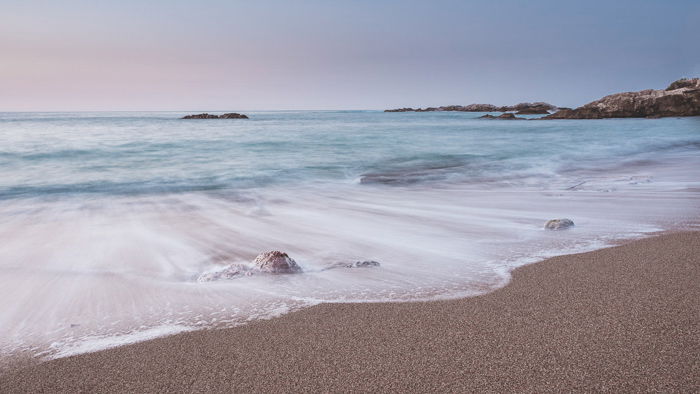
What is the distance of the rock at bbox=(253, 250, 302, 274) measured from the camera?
3414 mm

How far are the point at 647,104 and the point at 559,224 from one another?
177 ft

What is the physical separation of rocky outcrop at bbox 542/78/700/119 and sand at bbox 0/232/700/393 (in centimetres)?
5359

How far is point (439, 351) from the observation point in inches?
84.2

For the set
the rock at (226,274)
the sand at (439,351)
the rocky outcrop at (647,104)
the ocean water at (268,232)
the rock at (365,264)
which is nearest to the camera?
the sand at (439,351)

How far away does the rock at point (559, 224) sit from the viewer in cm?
462

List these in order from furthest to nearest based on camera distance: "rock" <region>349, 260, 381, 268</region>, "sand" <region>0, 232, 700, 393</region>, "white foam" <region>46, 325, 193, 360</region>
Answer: "rock" <region>349, 260, 381, 268</region>, "white foam" <region>46, 325, 193, 360</region>, "sand" <region>0, 232, 700, 393</region>

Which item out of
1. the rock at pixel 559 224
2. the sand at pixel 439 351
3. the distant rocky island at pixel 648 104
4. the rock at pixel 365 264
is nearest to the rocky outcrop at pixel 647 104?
the distant rocky island at pixel 648 104

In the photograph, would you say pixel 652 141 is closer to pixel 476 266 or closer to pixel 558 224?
pixel 558 224

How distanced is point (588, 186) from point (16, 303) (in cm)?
835

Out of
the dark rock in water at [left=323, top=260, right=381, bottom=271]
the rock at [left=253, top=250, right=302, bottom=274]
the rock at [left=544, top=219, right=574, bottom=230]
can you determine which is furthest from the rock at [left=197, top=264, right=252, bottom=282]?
Answer: the rock at [left=544, top=219, right=574, bottom=230]

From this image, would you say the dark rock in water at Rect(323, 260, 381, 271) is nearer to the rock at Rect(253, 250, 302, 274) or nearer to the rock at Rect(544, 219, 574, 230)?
the rock at Rect(253, 250, 302, 274)

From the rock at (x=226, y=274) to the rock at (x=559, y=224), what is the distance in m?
3.18

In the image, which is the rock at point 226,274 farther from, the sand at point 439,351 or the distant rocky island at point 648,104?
the distant rocky island at point 648,104

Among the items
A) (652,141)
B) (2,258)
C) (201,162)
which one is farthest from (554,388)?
(652,141)
